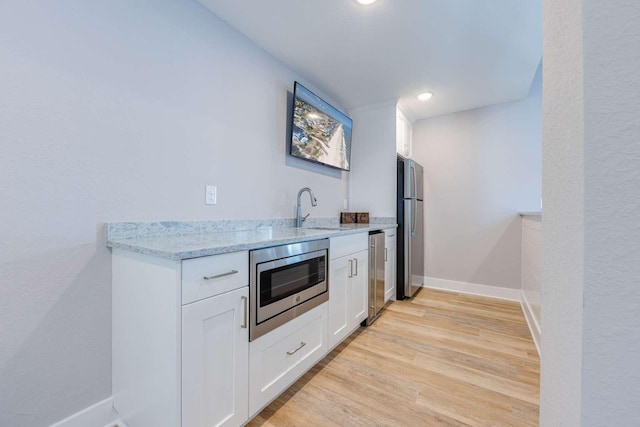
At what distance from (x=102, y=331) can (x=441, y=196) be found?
3689mm

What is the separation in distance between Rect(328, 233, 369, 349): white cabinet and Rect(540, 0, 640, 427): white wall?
4.83 ft

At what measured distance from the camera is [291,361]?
1521mm

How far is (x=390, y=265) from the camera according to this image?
10.00ft

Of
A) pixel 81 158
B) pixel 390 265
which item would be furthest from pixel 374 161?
pixel 81 158

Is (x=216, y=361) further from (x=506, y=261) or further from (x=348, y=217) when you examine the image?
(x=506, y=261)

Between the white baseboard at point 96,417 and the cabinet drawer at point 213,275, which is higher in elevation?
the cabinet drawer at point 213,275

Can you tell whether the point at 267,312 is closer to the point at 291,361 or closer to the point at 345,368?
the point at 291,361

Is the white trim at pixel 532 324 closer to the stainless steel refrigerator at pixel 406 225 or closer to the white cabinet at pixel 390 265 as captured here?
the stainless steel refrigerator at pixel 406 225

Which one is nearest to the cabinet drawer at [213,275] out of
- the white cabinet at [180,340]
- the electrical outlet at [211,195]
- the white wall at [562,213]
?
the white cabinet at [180,340]

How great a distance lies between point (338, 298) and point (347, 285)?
6.2 inches

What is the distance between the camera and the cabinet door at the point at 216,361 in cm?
101

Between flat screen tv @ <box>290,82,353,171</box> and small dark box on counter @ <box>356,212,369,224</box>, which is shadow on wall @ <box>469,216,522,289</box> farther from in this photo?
flat screen tv @ <box>290,82,353,171</box>

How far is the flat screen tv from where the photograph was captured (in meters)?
2.40

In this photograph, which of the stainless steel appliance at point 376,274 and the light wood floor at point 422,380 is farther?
the stainless steel appliance at point 376,274
